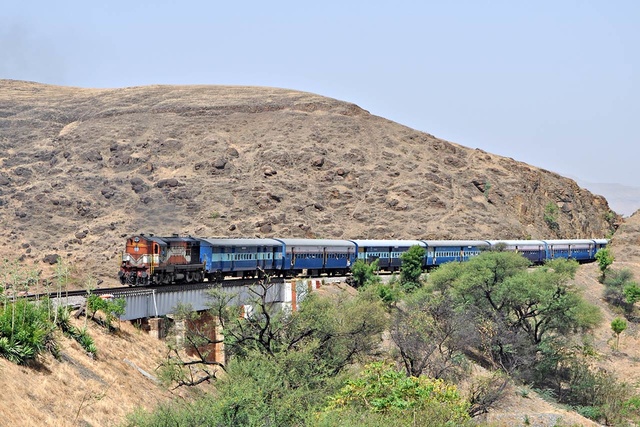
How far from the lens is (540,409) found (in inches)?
1507

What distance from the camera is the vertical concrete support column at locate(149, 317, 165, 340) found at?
33562 mm

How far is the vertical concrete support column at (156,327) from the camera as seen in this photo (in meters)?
33.6

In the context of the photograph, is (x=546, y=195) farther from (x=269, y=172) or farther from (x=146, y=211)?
(x=146, y=211)

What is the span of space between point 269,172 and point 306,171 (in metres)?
4.67

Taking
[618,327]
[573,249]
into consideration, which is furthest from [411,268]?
[573,249]

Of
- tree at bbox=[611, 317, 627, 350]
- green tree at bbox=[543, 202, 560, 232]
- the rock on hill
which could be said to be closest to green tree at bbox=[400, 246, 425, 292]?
tree at bbox=[611, 317, 627, 350]

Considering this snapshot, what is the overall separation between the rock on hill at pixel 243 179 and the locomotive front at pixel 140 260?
1163 inches

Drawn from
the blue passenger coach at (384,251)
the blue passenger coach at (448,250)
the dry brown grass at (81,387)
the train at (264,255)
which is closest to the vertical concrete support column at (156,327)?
the dry brown grass at (81,387)

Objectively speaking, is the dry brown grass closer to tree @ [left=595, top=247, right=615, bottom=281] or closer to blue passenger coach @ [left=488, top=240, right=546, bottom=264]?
blue passenger coach @ [left=488, top=240, right=546, bottom=264]

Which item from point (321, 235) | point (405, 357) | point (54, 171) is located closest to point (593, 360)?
point (405, 357)

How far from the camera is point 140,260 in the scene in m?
43.7

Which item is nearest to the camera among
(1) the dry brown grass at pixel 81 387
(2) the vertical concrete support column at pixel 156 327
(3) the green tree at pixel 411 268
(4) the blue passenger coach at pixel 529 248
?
(1) the dry brown grass at pixel 81 387

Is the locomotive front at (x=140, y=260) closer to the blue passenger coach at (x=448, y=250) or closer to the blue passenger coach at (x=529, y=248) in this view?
the blue passenger coach at (x=448, y=250)

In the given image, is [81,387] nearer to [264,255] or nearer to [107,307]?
[107,307]
